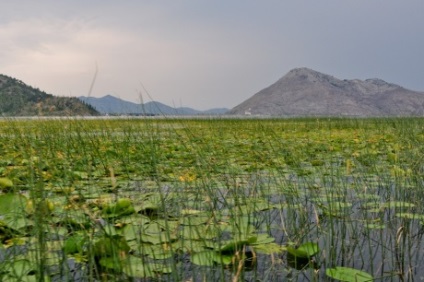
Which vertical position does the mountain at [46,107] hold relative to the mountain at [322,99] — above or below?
below

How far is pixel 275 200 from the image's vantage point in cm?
352

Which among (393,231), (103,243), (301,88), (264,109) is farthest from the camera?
(301,88)

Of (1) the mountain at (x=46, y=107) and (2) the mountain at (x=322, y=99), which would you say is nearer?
(1) the mountain at (x=46, y=107)

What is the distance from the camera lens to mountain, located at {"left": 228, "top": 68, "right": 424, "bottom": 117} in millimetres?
158425

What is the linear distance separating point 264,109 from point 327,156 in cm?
15877

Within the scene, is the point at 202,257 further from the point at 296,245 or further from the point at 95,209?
the point at 95,209

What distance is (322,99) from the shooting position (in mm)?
168125

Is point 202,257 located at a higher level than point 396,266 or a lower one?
higher

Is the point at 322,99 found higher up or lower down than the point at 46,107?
higher up

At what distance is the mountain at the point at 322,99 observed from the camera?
520 feet

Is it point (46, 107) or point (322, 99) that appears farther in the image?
point (322, 99)

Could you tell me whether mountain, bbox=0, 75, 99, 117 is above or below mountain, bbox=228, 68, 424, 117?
below

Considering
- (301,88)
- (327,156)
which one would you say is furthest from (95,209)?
(301,88)

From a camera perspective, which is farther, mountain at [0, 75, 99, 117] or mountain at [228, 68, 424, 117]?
mountain at [228, 68, 424, 117]
